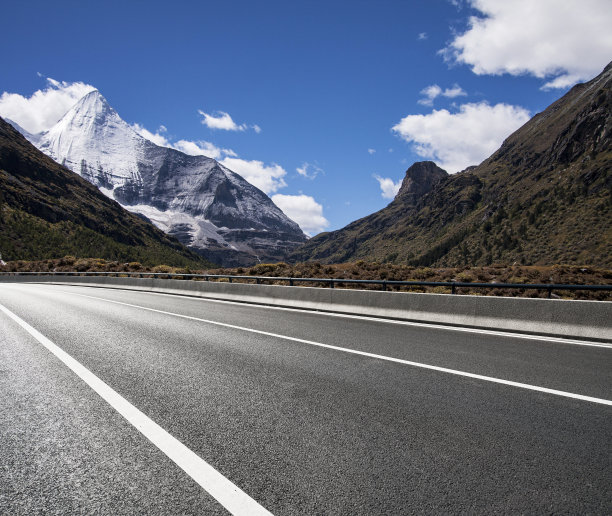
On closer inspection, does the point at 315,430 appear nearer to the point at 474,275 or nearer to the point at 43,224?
the point at 474,275

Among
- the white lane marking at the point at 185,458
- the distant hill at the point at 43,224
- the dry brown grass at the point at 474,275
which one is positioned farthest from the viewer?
the distant hill at the point at 43,224

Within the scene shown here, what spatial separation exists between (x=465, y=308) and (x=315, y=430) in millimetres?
7399

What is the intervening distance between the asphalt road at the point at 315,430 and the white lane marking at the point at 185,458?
5 cm

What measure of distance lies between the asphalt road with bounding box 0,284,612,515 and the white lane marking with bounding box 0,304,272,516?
53mm

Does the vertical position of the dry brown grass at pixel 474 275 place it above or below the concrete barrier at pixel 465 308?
above

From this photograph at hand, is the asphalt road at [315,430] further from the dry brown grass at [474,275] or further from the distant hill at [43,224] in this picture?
the distant hill at [43,224]

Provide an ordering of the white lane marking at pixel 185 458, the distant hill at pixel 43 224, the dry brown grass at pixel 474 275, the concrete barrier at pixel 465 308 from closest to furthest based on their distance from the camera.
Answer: the white lane marking at pixel 185 458
the concrete barrier at pixel 465 308
the dry brown grass at pixel 474 275
the distant hill at pixel 43 224

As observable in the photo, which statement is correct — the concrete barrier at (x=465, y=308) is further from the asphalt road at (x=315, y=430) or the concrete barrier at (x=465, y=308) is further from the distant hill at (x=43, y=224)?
the distant hill at (x=43, y=224)

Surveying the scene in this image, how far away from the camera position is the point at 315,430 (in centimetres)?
343

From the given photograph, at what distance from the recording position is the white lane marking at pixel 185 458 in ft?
7.73

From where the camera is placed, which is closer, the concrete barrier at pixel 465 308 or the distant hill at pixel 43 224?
the concrete barrier at pixel 465 308

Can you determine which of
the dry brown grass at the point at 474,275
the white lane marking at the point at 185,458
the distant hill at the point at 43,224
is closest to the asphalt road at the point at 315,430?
the white lane marking at the point at 185,458

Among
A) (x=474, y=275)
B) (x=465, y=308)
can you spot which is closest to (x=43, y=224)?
(x=474, y=275)

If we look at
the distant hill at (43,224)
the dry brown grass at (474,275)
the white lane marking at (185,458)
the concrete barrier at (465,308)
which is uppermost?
the distant hill at (43,224)
